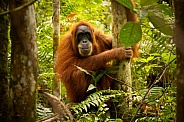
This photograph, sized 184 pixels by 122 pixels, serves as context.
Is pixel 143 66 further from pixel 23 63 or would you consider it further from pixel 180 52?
pixel 180 52

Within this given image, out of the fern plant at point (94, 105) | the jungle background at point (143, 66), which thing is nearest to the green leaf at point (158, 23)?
the jungle background at point (143, 66)

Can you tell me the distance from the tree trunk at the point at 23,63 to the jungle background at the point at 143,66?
0.68 meters

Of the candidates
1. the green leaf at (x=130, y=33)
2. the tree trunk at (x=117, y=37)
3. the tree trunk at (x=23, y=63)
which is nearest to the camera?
the tree trunk at (x=23, y=63)

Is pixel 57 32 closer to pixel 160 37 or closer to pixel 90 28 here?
pixel 90 28

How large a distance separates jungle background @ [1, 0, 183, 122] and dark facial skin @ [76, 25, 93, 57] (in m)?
0.44

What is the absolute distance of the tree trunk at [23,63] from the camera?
201 centimetres

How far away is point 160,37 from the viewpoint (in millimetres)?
2947

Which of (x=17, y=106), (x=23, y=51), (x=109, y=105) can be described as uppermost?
(x=23, y=51)

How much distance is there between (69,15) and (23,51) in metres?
4.43

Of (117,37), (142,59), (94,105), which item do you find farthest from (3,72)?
(142,59)

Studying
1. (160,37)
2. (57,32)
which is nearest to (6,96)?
(160,37)

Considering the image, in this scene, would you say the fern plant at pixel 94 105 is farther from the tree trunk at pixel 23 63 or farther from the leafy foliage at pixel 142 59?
the tree trunk at pixel 23 63

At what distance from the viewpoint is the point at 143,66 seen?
3.76m

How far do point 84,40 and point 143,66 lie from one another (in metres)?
1.35
